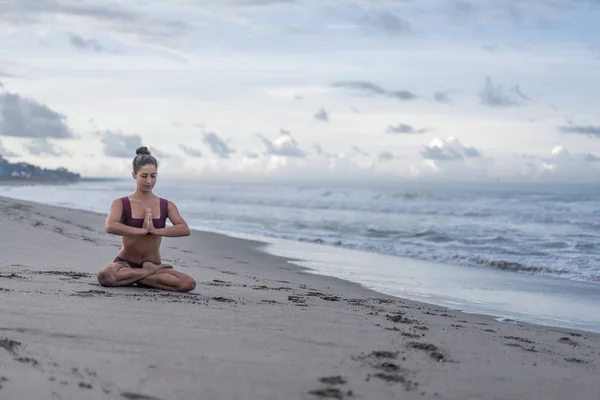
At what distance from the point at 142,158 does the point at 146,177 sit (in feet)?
0.69

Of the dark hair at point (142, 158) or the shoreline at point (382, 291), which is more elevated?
the dark hair at point (142, 158)

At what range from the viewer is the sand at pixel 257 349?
12.9 ft

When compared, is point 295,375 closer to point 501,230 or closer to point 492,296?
point 492,296

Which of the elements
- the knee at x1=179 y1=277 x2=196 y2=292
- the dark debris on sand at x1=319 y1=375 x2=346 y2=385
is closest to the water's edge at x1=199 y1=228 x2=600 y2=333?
the knee at x1=179 y1=277 x2=196 y2=292

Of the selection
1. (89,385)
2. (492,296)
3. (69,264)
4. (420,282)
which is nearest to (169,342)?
(89,385)

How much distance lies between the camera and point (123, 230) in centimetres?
682

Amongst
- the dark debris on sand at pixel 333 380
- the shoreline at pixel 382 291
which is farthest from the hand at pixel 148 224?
the shoreline at pixel 382 291

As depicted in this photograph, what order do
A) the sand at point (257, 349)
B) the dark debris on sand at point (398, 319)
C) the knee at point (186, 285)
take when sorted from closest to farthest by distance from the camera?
the sand at point (257, 349)
the dark debris on sand at point (398, 319)
the knee at point (186, 285)

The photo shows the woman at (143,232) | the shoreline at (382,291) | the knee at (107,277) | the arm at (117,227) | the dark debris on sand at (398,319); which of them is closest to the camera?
the dark debris on sand at (398,319)

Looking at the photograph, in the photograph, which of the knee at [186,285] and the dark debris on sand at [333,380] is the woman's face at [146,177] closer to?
the knee at [186,285]

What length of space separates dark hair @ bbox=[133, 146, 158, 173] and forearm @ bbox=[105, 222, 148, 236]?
24.0 inches

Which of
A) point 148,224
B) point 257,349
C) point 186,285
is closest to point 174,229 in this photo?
point 148,224

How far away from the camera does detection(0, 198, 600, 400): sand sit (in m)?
3.93

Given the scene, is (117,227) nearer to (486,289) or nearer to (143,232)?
(143,232)
